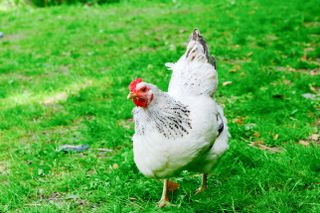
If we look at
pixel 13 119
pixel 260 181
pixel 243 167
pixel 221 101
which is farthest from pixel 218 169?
pixel 13 119

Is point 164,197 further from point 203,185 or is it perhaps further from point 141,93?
point 141,93

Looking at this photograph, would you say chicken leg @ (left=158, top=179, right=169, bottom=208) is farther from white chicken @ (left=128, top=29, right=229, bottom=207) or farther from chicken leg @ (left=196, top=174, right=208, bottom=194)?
chicken leg @ (left=196, top=174, right=208, bottom=194)

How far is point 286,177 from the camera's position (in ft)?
11.3

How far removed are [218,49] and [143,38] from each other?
1.98 m

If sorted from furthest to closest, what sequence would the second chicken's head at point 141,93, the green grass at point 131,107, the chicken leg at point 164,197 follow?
1. the green grass at point 131,107
2. the chicken leg at point 164,197
3. the second chicken's head at point 141,93

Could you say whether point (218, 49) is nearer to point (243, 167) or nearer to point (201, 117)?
point (243, 167)

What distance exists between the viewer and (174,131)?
9.48 ft

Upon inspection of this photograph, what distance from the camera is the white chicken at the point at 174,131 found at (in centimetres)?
287

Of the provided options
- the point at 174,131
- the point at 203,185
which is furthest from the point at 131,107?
the point at 174,131

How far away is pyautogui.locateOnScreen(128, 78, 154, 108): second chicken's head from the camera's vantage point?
2812 mm

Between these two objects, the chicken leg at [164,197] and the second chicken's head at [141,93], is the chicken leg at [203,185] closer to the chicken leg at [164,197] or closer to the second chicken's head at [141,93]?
the chicken leg at [164,197]

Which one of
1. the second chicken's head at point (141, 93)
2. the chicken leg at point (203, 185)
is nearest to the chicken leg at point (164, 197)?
the chicken leg at point (203, 185)

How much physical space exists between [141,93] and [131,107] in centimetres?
244

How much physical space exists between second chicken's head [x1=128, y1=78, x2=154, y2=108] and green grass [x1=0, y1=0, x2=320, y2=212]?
855 mm
